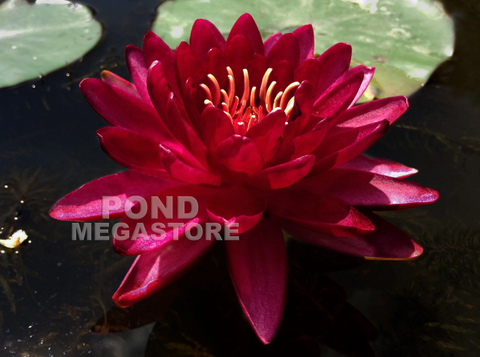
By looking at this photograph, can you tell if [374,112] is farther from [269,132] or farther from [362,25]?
[362,25]

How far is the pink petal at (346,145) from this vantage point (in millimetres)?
1003

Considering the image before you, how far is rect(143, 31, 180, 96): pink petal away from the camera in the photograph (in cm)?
116

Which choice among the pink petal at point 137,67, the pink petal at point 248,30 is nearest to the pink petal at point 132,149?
the pink petal at point 137,67

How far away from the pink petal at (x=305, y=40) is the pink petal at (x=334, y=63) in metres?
0.11

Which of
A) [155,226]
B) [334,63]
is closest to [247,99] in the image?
[334,63]

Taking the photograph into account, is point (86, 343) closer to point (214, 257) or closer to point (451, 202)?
point (214, 257)

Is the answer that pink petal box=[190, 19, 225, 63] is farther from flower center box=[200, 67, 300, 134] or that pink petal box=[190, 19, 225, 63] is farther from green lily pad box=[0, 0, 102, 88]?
green lily pad box=[0, 0, 102, 88]

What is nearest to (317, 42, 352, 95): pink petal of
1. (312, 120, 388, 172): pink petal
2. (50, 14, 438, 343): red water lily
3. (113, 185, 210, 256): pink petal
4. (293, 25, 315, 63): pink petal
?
(50, 14, 438, 343): red water lily

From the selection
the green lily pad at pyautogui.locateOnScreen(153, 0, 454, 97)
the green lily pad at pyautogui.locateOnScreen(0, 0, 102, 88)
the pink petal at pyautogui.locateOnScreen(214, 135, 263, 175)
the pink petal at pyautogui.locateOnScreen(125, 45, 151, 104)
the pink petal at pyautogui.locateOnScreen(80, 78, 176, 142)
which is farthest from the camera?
the green lily pad at pyautogui.locateOnScreen(153, 0, 454, 97)

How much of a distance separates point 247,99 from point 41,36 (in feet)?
3.90

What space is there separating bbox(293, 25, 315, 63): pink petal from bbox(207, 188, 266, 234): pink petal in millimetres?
564

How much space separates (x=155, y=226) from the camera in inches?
38.9

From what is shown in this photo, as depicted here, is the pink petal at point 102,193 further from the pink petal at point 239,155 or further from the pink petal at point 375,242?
the pink petal at point 375,242

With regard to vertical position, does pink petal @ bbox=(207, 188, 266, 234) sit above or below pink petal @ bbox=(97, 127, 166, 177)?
below
